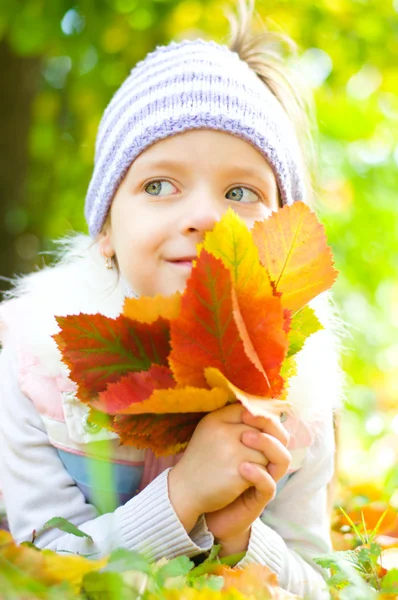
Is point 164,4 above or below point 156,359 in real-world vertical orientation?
above

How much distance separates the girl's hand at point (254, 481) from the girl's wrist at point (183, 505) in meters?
0.05

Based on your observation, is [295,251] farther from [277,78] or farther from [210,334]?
[277,78]

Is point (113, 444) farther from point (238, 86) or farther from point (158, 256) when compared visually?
point (238, 86)

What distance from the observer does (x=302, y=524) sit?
5.23 feet

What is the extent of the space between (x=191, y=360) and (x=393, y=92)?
14.8ft

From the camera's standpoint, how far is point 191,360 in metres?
0.94

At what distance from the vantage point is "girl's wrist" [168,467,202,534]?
119 cm

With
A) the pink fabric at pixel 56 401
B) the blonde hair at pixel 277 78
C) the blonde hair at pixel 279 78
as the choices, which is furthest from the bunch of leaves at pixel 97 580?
the blonde hair at pixel 279 78

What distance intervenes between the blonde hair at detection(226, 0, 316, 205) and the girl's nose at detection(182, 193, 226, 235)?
0.55 metres

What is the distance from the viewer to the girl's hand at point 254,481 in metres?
1.10

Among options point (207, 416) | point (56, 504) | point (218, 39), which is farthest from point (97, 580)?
point (218, 39)

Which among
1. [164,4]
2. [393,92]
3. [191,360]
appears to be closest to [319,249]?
[191,360]

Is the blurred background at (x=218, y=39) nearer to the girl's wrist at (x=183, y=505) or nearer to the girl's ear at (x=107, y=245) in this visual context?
the girl's ear at (x=107, y=245)

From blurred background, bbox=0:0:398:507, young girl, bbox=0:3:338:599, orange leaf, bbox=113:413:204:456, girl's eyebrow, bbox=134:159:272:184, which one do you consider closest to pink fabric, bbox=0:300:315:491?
young girl, bbox=0:3:338:599
